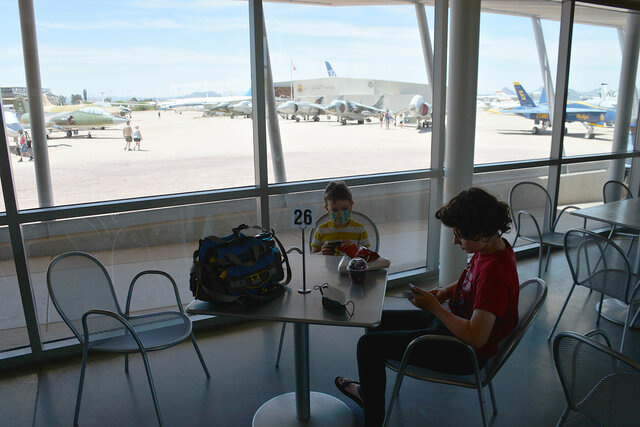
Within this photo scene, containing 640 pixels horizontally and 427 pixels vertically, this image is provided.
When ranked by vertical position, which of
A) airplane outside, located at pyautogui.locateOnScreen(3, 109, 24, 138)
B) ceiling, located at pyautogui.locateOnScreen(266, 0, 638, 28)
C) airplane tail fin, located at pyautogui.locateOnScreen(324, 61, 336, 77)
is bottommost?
airplane outside, located at pyautogui.locateOnScreen(3, 109, 24, 138)

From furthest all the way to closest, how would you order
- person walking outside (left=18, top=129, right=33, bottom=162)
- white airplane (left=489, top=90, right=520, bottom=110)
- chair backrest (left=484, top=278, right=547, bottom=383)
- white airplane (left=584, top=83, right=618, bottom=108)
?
white airplane (left=584, top=83, right=618, bottom=108)
white airplane (left=489, top=90, right=520, bottom=110)
person walking outside (left=18, top=129, right=33, bottom=162)
chair backrest (left=484, top=278, right=547, bottom=383)

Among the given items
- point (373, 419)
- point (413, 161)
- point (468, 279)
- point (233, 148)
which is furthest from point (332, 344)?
point (413, 161)

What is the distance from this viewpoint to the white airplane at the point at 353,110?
4.01 metres

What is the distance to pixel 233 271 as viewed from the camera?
6.55ft

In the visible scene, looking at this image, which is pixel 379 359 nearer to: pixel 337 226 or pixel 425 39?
pixel 337 226

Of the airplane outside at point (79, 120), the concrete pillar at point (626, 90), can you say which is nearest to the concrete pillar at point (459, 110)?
the airplane outside at point (79, 120)

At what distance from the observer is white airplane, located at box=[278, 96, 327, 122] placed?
3730 millimetres

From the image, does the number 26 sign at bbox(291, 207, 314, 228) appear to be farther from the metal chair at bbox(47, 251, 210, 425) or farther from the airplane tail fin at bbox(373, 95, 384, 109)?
the airplane tail fin at bbox(373, 95, 384, 109)

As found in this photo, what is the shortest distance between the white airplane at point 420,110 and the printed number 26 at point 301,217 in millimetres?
2462

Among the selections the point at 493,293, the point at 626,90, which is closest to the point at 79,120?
the point at 493,293

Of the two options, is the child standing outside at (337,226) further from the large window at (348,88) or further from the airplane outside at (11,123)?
the airplane outside at (11,123)

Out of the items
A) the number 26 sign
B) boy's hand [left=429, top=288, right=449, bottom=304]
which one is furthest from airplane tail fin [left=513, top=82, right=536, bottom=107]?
the number 26 sign

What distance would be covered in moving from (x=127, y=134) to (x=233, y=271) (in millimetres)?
1772

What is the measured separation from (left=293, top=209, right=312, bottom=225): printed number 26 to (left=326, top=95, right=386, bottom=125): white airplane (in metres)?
2.01
